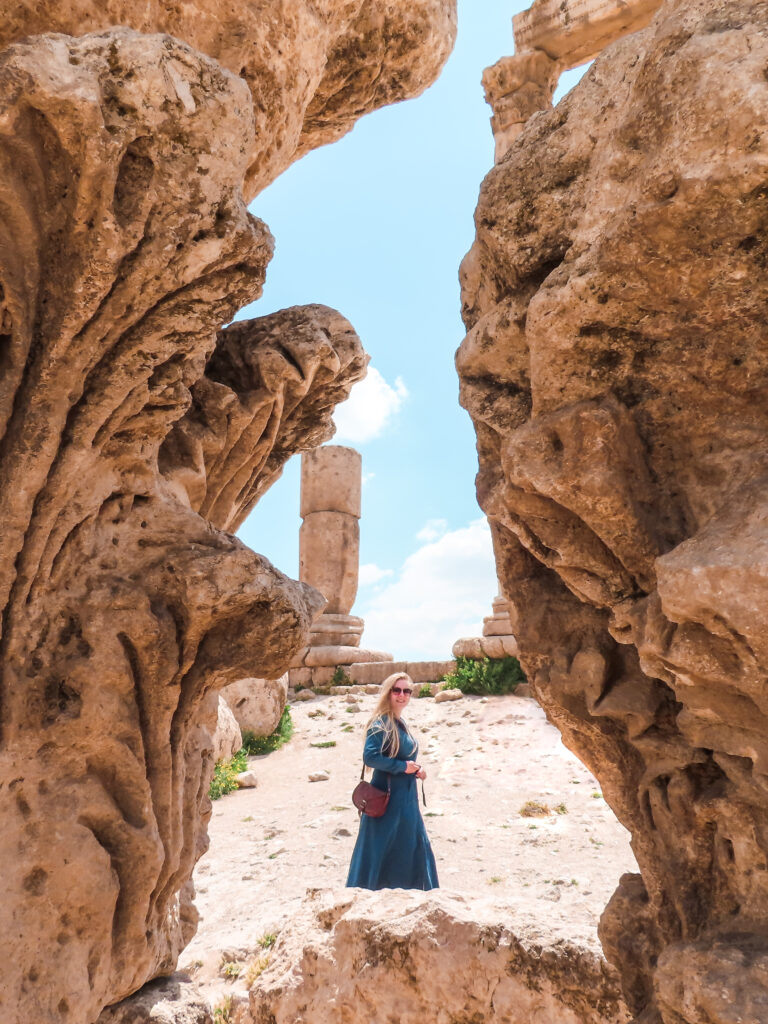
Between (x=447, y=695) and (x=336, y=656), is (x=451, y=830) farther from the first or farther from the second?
(x=336, y=656)

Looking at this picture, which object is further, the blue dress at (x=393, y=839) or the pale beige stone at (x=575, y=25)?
the pale beige stone at (x=575, y=25)

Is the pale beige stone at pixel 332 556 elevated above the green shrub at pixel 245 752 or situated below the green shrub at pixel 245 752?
above

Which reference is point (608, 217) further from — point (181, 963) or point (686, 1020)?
point (181, 963)

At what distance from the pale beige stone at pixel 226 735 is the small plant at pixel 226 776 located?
0.08 meters

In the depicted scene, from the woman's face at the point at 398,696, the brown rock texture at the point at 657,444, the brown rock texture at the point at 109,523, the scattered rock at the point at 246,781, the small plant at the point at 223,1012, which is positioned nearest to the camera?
the brown rock texture at the point at 657,444

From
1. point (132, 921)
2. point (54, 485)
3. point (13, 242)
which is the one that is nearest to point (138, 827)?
point (132, 921)

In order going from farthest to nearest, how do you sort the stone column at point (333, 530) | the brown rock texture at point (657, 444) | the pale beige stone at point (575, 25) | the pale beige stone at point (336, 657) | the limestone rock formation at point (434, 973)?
1. the stone column at point (333, 530)
2. the pale beige stone at point (336, 657)
3. the pale beige stone at point (575, 25)
4. the limestone rock formation at point (434, 973)
5. the brown rock texture at point (657, 444)

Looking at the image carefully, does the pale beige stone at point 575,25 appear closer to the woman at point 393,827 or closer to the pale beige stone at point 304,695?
the woman at point 393,827

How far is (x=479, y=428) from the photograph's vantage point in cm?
219

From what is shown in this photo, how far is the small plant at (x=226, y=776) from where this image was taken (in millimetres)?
7207

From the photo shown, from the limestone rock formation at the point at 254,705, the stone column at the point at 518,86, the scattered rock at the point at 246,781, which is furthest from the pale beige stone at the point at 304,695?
the stone column at the point at 518,86

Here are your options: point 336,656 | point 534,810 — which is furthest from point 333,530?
point 534,810

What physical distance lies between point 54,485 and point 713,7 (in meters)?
1.90

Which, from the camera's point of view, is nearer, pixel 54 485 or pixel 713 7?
pixel 713 7
